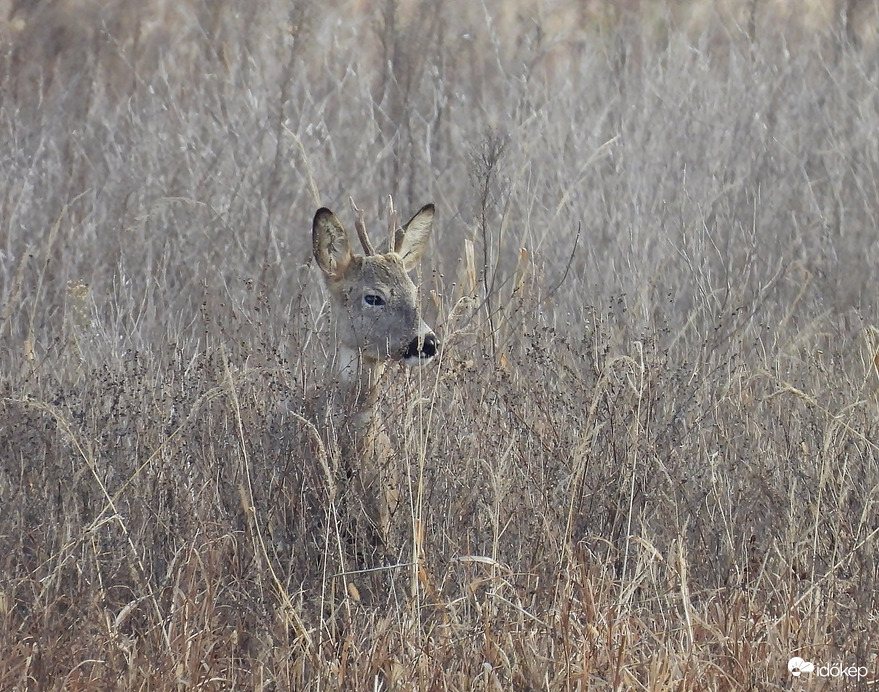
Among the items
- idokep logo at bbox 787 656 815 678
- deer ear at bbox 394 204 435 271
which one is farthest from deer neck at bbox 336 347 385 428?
idokep logo at bbox 787 656 815 678

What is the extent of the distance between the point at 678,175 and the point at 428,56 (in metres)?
2.04

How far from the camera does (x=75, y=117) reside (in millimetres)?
7953

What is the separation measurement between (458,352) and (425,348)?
29 cm

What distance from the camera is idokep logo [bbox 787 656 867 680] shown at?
9.87 feet

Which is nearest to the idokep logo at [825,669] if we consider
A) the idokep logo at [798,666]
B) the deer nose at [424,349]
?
the idokep logo at [798,666]

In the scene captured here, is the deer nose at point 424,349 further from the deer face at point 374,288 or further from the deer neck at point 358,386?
the deer neck at point 358,386

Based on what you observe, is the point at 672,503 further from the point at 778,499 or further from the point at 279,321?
the point at 279,321

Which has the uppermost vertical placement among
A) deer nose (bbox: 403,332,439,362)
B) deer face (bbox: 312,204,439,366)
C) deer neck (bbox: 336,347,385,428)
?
deer face (bbox: 312,204,439,366)

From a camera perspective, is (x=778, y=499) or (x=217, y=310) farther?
(x=217, y=310)

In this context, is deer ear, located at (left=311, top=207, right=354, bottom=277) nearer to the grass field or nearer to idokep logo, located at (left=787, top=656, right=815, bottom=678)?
the grass field

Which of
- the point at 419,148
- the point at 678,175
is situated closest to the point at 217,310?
the point at 419,148

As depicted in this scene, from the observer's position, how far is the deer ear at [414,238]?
518 centimetres

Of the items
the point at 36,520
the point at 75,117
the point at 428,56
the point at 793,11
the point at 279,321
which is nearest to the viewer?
the point at 36,520

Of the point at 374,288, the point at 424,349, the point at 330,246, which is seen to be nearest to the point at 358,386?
the point at 424,349
